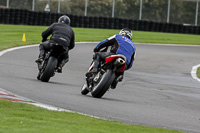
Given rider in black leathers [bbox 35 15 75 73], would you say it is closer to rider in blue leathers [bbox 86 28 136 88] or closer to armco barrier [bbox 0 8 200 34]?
rider in blue leathers [bbox 86 28 136 88]

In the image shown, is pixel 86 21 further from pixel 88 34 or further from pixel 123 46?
pixel 123 46

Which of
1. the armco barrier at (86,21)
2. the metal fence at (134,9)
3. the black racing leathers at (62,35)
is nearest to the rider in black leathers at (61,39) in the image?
the black racing leathers at (62,35)

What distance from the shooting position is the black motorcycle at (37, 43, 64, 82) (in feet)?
39.0

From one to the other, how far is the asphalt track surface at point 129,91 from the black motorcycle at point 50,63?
19cm

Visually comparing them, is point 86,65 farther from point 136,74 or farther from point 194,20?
point 194,20

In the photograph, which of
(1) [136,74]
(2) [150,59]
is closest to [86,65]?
→ (1) [136,74]

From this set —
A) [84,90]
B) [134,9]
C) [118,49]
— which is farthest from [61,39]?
[134,9]

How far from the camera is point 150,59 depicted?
21.2 m

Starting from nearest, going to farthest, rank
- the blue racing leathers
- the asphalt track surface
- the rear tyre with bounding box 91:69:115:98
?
the asphalt track surface < the rear tyre with bounding box 91:69:115:98 < the blue racing leathers

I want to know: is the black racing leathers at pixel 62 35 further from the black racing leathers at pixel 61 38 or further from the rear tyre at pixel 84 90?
the rear tyre at pixel 84 90

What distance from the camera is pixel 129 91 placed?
12.0 meters

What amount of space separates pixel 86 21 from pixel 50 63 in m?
25.6

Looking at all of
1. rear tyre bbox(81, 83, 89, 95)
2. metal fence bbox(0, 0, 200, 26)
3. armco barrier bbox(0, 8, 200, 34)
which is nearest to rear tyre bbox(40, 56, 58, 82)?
rear tyre bbox(81, 83, 89, 95)

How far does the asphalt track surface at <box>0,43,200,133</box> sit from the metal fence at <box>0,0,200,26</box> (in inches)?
908
